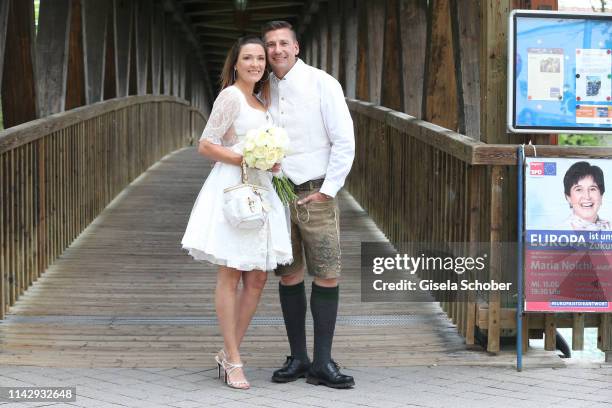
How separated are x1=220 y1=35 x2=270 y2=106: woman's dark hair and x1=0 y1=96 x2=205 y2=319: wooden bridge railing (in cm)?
190

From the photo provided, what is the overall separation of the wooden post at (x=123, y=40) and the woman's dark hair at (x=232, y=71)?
8.30 meters

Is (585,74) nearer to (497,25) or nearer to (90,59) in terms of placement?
(497,25)

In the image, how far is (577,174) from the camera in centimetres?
502

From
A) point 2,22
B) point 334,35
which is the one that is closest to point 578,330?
point 2,22

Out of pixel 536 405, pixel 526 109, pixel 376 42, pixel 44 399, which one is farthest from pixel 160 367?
pixel 376 42

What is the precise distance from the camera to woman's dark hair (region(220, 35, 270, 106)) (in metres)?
4.65

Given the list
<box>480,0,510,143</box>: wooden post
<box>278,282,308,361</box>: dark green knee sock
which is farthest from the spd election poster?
<box>278,282,308,361</box>: dark green knee sock

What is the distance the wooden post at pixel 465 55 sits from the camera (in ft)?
20.5

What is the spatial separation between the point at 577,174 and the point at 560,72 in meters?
0.52

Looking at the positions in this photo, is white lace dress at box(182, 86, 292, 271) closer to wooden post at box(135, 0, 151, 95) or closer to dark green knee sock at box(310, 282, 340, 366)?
dark green knee sock at box(310, 282, 340, 366)

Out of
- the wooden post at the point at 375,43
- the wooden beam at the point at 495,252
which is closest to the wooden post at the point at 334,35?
the wooden post at the point at 375,43

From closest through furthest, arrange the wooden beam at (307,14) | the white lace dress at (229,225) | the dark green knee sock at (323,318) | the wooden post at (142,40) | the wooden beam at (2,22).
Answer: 1. the white lace dress at (229,225)
2. the dark green knee sock at (323,318)
3. the wooden beam at (2,22)
4. the wooden post at (142,40)
5. the wooden beam at (307,14)

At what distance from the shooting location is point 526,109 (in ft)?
16.8

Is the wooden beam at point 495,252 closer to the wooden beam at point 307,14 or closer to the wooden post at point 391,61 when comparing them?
the wooden post at point 391,61
